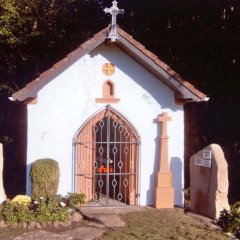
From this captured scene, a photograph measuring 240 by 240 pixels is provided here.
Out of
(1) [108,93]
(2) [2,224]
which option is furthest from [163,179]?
(2) [2,224]

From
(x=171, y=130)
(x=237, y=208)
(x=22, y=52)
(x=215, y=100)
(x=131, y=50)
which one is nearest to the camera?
(x=237, y=208)

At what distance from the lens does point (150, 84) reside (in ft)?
36.6

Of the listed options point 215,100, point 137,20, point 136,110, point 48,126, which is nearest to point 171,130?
point 136,110

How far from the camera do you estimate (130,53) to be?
1084 cm

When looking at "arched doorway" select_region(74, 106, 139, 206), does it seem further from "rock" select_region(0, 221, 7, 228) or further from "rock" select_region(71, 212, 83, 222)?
"rock" select_region(0, 221, 7, 228)

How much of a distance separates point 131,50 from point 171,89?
1582 millimetres

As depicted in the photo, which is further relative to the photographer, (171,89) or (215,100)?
(215,100)

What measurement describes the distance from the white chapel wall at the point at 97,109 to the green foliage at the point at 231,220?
1730 mm

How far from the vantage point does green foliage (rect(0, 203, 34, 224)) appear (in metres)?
9.24

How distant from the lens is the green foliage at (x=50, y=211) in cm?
934

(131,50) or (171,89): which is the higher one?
(131,50)

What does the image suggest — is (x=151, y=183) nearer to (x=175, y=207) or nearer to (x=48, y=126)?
(x=175, y=207)

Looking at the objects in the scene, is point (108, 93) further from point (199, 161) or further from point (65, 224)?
point (65, 224)

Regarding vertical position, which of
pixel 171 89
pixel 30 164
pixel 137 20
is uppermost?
pixel 137 20
